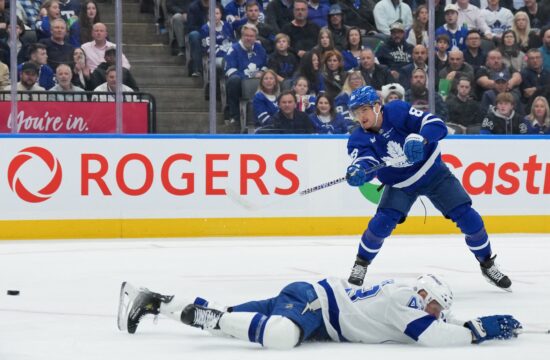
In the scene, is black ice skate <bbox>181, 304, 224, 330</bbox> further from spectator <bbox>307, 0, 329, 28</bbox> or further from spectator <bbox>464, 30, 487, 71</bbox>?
spectator <bbox>464, 30, 487, 71</bbox>

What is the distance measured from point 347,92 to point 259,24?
1012mm

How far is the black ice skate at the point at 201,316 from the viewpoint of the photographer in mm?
4895

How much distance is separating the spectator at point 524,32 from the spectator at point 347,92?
1727 mm

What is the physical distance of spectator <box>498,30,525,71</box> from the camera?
11.4 meters

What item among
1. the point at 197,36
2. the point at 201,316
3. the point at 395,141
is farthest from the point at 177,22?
the point at 201,316

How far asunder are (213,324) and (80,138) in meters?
5.77

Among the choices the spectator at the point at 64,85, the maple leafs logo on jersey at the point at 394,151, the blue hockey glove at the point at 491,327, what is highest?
→ the spectator at the point at 64,85

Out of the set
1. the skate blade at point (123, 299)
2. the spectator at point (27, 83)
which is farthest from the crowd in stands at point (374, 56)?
the skate blade at point (123, 299)

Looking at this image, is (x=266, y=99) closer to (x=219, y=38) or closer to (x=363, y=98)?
(x=219, y=38)

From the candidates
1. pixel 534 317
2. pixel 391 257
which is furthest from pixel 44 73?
pixel 534 317

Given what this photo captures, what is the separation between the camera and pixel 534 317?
5949mm

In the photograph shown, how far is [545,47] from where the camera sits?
37.8 feet

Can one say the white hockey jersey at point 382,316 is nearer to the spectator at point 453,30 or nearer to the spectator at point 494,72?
the spectator at point 453,30

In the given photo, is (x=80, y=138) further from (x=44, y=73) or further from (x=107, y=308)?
(x=107, y=308)
